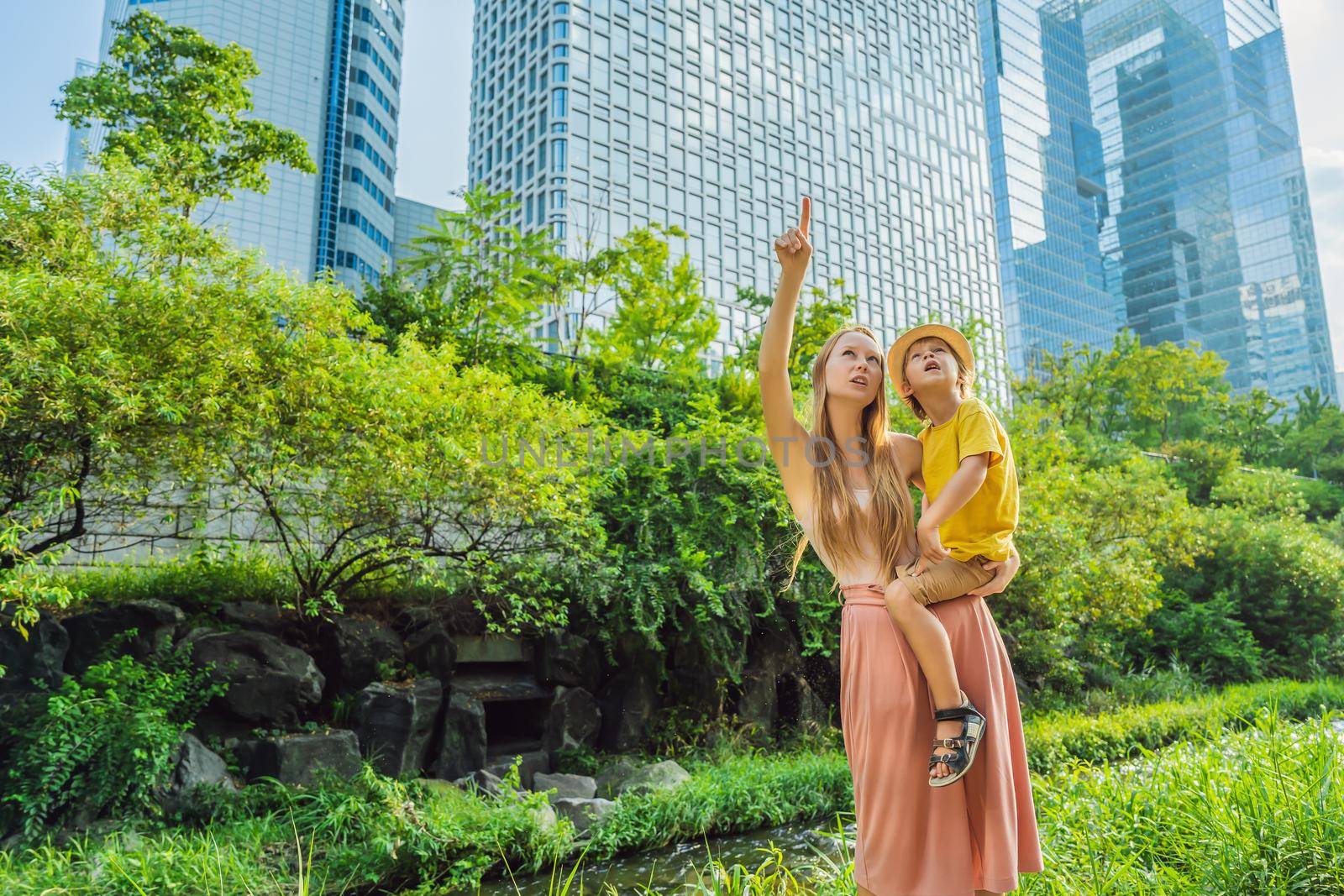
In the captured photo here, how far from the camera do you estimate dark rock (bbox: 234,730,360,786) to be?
6.65 metres

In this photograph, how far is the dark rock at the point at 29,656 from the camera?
630cm

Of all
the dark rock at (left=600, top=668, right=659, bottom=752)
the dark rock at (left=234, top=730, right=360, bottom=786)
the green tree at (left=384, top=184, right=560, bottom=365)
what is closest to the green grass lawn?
the dark rock at (left=234, top=730, right=360, bottom=786)

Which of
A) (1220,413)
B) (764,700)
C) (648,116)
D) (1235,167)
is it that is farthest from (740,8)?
(1235,167)

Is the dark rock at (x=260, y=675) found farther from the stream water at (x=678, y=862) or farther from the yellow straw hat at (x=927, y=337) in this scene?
the yellow straw hat at (x=927, y=337)

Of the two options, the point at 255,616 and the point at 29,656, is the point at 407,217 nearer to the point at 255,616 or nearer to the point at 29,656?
the point at 255,616

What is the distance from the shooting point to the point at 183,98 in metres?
10.8

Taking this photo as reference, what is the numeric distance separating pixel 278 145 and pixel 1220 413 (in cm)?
3038

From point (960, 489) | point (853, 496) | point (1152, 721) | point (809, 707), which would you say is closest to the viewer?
point (960, 489)

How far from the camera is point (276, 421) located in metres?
6.54

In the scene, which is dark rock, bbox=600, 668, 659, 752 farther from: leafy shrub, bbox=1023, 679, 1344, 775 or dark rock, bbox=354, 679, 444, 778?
leafy shrub, bbox=1023, 679, 1344, 775

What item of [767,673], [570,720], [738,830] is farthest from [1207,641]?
[570,720]

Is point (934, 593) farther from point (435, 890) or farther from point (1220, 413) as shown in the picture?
point (1220, 413)

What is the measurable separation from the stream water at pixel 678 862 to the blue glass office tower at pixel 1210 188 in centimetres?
8305

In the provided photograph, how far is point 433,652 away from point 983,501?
754 cm
